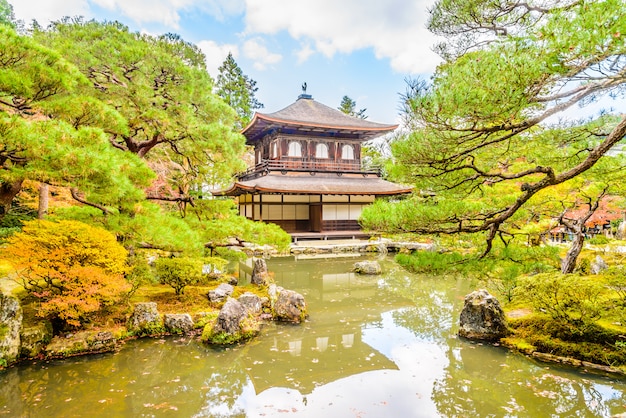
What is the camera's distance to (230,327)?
5387mm

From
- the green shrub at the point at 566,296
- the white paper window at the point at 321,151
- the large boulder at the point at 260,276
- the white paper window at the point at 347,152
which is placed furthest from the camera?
the white paper window at the point at 347,152

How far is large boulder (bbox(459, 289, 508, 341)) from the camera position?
5.33m

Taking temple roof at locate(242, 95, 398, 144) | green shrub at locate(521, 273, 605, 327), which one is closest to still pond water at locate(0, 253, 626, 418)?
green shrub at locate(521, 273, 605, 327)

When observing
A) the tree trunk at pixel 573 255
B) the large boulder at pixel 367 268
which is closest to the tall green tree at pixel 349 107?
the large boulder at pixel 367 268

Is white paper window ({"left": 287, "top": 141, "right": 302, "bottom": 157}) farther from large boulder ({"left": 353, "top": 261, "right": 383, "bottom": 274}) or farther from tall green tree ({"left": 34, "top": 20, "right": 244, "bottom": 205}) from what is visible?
tall green tree ({"left": 34, "top": 20, "right": 244, "bottom": 205})

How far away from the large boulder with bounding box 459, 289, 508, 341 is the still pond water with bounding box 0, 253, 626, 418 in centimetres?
24

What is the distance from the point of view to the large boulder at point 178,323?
5613 mm

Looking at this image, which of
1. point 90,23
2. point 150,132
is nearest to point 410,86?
point 150,132

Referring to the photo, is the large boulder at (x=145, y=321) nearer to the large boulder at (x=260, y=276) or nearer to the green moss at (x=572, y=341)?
the large boulder at (x=260, y=276)

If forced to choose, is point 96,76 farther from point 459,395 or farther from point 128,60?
point 459,395

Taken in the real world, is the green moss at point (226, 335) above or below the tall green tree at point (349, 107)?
below

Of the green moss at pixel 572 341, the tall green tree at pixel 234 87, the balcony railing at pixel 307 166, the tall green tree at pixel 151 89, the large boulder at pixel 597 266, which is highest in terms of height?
the tall green tree at pixel 234 87

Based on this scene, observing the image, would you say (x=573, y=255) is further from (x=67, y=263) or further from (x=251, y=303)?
(x=67, y=263)

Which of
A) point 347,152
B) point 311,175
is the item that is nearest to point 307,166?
point 311,175
